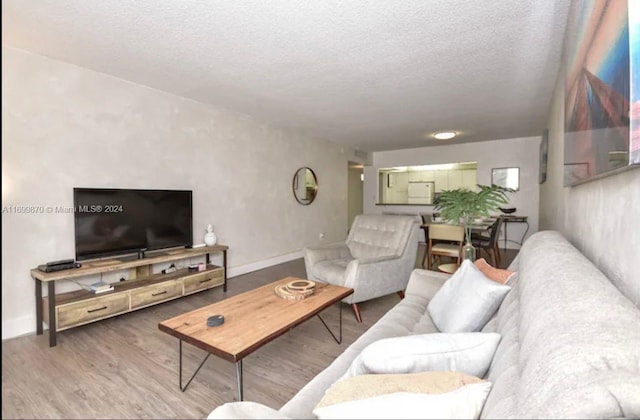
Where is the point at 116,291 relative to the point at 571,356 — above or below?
below

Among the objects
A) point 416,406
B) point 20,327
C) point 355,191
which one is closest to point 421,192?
point 355,191

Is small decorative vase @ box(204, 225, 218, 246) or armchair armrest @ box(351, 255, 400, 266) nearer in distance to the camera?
armchair armrest @ box(351, 255, 400, 266)

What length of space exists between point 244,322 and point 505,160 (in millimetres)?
6320

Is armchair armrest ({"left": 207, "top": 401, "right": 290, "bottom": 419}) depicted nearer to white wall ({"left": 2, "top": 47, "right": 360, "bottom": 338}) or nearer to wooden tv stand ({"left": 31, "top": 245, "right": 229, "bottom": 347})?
white wall ({"left": 2, "top": 47, "right": 360, "bottom": 338})

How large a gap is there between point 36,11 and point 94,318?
2219mm

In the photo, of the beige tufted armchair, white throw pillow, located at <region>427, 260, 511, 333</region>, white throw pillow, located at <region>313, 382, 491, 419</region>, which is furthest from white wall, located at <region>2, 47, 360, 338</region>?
white throw pillow, located at <region>427, 260, 511, 333</region>

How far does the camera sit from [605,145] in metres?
1.06

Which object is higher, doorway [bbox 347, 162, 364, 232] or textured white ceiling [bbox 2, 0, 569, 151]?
textured white ceiling [bbox 2, 0, 569, 151]

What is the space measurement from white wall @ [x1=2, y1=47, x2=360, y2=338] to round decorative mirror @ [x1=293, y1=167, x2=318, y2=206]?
15 cm

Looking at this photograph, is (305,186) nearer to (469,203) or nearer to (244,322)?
(469,203)

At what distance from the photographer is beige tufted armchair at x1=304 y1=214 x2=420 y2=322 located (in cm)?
275

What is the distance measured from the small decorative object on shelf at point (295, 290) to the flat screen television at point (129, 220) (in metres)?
1.65

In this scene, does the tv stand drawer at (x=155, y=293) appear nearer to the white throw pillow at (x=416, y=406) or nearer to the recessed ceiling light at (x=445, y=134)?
the white throw pillow at (x=416, y=406)

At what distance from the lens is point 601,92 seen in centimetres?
112
